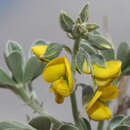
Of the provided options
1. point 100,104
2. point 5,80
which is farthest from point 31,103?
point 100,104

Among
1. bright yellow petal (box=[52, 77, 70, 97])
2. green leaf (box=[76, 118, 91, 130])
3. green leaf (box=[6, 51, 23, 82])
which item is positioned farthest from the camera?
green leaf (box=[6, 51, 23, 82])

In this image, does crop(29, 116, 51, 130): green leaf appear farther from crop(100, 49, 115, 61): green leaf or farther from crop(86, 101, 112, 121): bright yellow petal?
crop(100, 49, 115, 61): green leaf

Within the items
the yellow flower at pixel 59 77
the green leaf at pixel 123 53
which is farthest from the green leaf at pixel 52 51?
the green leaf at pixel 123 53

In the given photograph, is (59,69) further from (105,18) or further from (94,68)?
(105,18)

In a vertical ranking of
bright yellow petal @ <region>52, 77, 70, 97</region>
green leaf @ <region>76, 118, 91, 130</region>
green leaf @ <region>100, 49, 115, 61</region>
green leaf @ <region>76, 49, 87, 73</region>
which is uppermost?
green leaf @ <region>76, 49, 87, 73</region>

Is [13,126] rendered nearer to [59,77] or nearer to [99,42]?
[59,77]

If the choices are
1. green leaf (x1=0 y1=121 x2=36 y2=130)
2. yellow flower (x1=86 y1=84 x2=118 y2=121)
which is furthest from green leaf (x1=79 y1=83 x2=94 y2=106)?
green leaf (x1=0 y1=121 x2=36 y2=130)

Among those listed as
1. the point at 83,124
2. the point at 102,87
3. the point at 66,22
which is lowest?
the point at 83,124
